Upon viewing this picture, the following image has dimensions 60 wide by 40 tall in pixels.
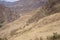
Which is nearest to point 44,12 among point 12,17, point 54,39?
point 54,39

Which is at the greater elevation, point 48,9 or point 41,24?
point 48,9

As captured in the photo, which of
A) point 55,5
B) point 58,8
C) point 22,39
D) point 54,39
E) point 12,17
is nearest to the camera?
point 54,39

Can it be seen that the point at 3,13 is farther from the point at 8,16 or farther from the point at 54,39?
the point at 54,39

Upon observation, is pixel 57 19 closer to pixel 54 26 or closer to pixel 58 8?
pixel 54 26

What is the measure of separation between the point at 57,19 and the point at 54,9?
385 centimetres

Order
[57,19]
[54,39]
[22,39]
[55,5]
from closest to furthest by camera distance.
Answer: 1. [54,39]
2. [22,39]
3. [57,19]
4. [55,5]

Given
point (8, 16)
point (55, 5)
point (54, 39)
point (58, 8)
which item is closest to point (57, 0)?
point (55, 5)

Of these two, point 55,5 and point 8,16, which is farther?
point 8,16

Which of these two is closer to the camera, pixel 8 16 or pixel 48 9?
pixel 48 9

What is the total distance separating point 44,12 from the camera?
693 inches

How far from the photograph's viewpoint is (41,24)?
46.2 ft

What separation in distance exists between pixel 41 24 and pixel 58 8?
3349mm

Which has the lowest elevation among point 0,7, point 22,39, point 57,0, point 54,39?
point 54,39

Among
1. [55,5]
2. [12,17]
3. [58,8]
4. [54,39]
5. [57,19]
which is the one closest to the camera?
[54,39]
